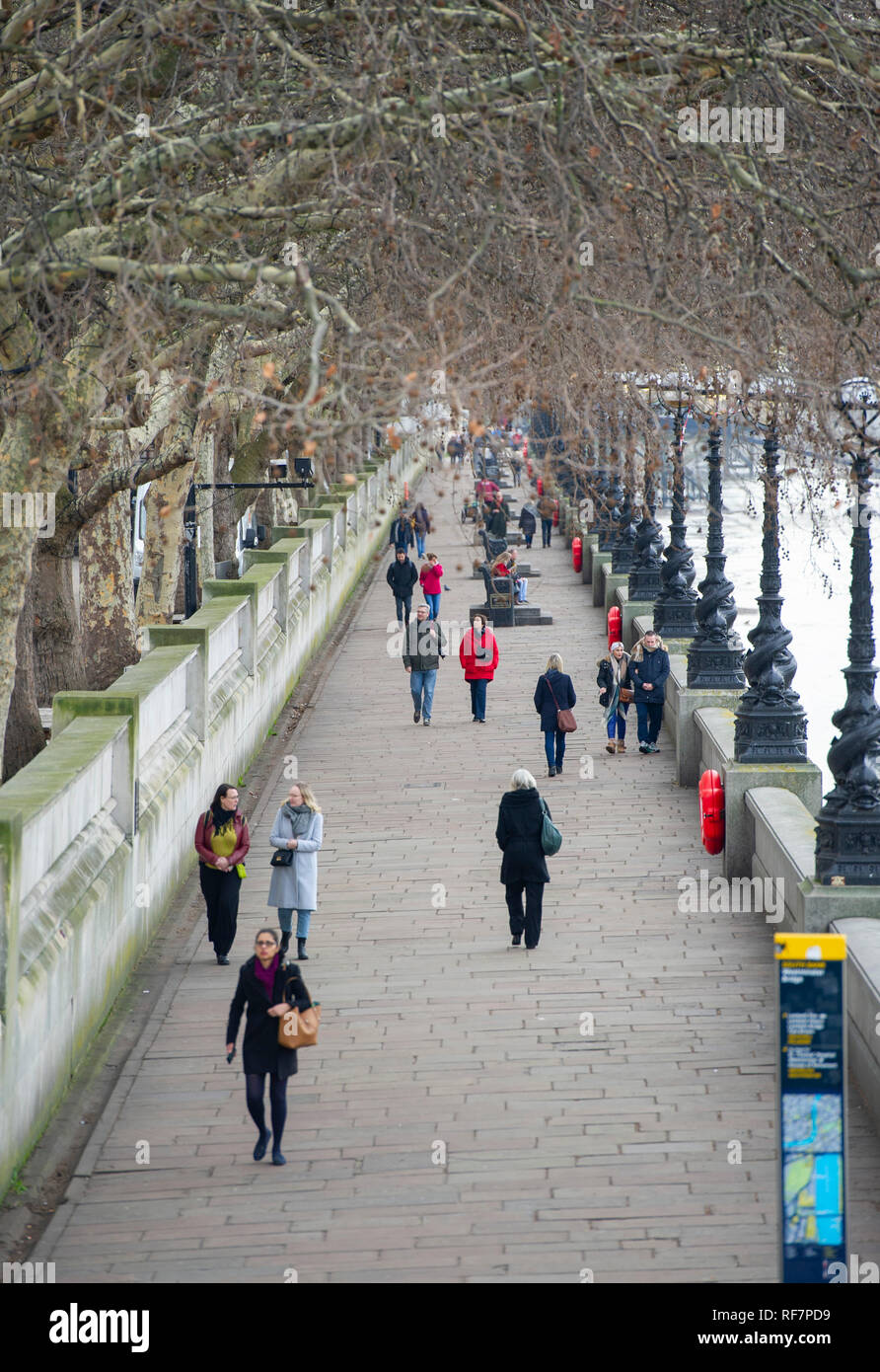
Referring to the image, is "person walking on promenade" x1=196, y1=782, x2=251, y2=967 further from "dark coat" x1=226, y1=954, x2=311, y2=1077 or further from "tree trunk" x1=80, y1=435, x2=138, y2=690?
"tree trunk" x1=80, y1=435, x2=138, y2=690

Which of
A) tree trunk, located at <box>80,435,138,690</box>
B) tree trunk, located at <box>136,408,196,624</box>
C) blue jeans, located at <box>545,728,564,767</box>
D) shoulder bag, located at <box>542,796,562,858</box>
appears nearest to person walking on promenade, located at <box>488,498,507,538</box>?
tree trunk, located at <box>136,408,196,624</box>

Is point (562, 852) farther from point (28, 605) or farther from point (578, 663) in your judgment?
point (578, 663)

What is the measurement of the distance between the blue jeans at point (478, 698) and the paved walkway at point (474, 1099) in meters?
5.49

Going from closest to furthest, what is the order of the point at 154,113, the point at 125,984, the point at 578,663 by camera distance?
the point at 125,984 < the point at 154,113 < the point at 578,663

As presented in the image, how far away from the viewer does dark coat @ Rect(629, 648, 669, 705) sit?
66.8 ft

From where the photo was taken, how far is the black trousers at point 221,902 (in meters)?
12.8

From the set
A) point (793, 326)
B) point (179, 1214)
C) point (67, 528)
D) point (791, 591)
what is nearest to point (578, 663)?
point (67, 528)

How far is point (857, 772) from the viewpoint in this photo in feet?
38.3

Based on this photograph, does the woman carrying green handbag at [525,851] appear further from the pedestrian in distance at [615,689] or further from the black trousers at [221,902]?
the pedestrian in distance at [615,689]

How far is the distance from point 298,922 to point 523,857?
69.2 inches

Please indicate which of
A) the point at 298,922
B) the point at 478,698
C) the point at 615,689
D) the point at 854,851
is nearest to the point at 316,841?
the point at 298,922

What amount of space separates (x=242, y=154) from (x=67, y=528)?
9733 mm

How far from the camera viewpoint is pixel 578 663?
1123 inches

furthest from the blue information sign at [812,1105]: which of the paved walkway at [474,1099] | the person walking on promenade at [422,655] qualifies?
the person walking on promenade at [422,655]
